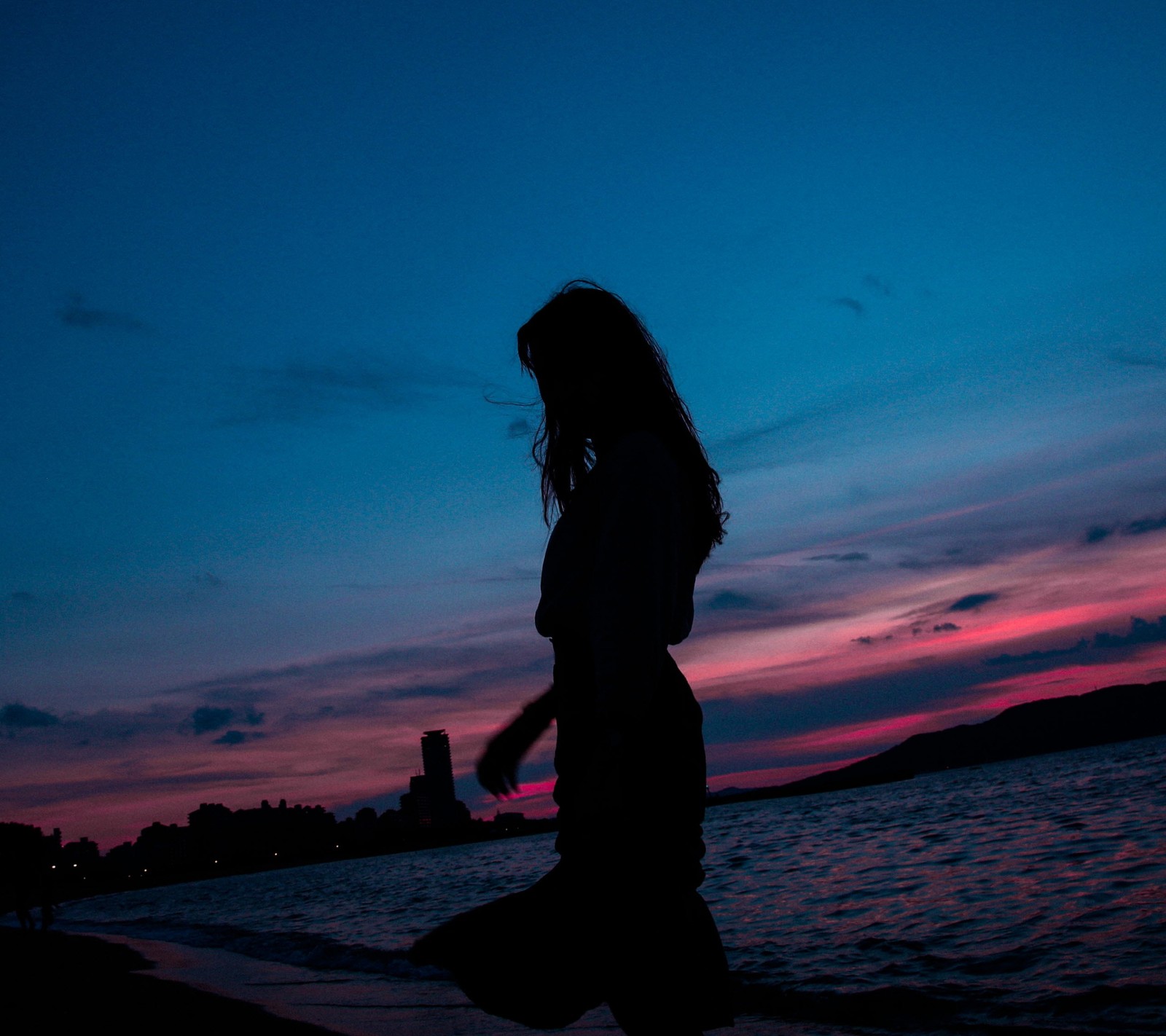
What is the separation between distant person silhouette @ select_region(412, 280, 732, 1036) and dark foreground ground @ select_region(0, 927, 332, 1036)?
220 inches

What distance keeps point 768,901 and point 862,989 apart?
631 cm

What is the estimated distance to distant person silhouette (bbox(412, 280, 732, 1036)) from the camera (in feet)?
4.49

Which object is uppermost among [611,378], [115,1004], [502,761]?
[611,378]

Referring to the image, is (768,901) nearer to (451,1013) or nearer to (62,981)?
(451,1013)

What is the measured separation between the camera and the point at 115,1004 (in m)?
7.92

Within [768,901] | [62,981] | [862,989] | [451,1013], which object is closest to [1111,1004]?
[862,989]

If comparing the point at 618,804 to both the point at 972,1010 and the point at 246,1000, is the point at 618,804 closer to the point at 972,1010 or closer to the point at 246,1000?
the point at 972,1010

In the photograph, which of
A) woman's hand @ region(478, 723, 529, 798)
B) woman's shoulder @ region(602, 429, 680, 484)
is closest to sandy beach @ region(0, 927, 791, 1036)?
woman's hand @ region(478, 723, 529, 798)

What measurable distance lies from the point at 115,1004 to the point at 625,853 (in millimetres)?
8417

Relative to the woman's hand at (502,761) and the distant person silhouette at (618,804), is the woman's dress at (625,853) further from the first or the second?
the woman's hand at (502,761)

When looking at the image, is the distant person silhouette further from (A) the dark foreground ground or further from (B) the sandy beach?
(A) the dark foreground ground

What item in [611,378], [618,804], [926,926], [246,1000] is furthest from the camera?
[926,926]

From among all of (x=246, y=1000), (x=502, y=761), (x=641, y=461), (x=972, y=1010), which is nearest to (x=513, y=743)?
(x=502, y=761)

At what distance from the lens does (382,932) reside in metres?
14.7
